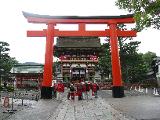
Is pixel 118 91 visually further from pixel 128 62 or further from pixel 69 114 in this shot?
pixel 128 62

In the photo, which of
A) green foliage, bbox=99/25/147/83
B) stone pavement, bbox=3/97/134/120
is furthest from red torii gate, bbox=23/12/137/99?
green foliage, bbox=99/25/147/83

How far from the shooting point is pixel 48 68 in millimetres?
24281

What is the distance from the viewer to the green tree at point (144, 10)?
11411 millimetres

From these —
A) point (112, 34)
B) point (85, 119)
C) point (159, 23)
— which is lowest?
point (85, 119)

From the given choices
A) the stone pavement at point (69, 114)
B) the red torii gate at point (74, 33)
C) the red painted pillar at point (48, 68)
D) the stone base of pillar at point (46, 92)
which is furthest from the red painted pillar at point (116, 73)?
the stone pavement at point (69, 114)

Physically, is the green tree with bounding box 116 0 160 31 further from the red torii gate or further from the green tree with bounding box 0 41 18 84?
the green tree with bounding box 0 41 18 84

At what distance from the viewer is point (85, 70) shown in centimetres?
5322

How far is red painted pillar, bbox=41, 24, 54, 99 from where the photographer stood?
24031mm

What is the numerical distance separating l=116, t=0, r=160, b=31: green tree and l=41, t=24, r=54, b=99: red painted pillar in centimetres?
1177

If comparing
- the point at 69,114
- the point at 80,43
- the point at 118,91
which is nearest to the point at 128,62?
the point at 80,43

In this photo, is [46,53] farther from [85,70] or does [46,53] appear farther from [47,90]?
[85,70]

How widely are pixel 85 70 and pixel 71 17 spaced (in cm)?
2899

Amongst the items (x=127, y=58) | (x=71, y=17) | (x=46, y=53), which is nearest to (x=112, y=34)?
(x=71, y=17)

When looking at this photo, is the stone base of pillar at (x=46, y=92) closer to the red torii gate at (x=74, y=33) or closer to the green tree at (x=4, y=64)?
the red torii gate at (x=74, y=33)
